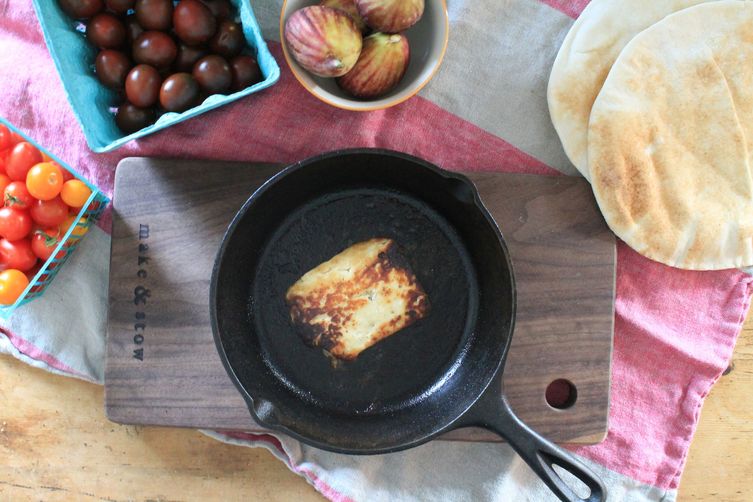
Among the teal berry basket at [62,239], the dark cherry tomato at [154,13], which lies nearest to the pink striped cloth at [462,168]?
the teal berry basket at [62,239]

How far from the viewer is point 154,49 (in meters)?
0.85

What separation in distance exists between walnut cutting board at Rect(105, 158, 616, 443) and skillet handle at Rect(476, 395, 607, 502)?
13 cm

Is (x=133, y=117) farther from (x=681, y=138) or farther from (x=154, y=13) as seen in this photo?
(x=681, y=138)

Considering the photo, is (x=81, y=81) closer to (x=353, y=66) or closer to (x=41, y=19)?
(x=41, y=19)

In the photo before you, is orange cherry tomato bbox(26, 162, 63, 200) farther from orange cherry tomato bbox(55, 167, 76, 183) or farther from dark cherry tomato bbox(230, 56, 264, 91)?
dark cherry tomato bbox(230, 56, 264, 91)

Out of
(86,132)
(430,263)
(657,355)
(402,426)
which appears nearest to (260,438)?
(402,426)

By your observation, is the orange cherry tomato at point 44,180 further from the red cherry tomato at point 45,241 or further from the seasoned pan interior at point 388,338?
the seasoned pan interior at point 388,338

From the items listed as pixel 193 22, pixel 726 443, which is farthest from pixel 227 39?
pixel 726 443

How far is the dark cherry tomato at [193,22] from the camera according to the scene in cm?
84

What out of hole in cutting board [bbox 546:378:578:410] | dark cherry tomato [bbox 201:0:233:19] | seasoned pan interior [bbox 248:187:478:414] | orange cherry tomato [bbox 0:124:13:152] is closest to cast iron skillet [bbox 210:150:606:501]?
seasoned pan interior [bbox 248:187:478:414]

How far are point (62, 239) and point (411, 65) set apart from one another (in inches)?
20.5

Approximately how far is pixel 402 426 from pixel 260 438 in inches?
8.7

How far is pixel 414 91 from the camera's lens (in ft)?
2.82

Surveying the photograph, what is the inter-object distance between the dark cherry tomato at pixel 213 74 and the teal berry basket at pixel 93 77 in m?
0.02
